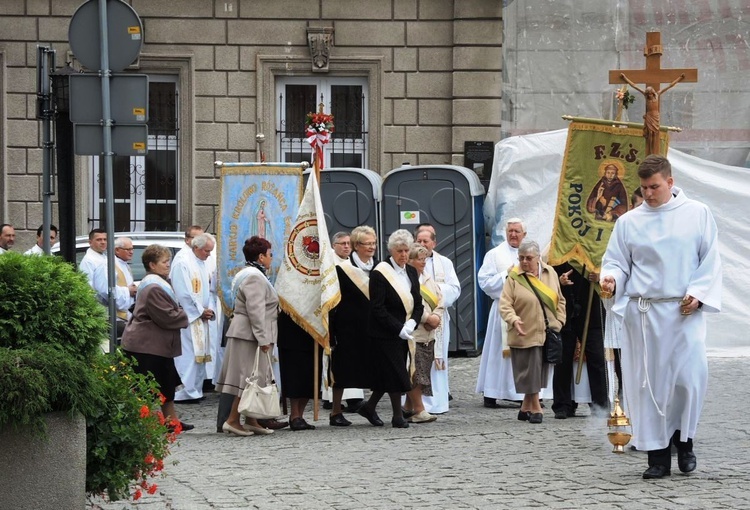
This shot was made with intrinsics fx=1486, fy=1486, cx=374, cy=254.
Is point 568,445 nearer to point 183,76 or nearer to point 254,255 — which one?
point 254,255

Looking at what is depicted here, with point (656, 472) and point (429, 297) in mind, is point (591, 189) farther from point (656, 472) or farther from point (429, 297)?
point (656, 472)

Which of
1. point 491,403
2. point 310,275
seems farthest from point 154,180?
point 310,275

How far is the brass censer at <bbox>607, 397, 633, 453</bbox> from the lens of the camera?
943 cm

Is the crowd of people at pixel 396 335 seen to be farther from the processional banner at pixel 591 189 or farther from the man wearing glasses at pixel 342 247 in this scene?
the processional banner at pixel 591 189

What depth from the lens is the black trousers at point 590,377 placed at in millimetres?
12250

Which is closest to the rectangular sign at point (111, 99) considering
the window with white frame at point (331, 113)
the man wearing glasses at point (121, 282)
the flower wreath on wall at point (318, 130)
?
the flower wreath on wall at point (318, 130)

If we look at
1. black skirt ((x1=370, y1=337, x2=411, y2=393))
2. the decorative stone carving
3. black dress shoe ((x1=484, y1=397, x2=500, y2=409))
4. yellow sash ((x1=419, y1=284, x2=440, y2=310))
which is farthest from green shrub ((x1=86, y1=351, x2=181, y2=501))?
the decorative stone carving

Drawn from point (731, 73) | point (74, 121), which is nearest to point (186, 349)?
point (74, 121)

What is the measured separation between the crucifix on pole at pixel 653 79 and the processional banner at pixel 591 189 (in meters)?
1.02

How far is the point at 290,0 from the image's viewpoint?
831 inches

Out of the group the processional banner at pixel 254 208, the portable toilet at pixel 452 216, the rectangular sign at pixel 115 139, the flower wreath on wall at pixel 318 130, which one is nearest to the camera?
the rectangular sign at pixel 115 139

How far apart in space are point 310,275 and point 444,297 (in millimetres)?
1687

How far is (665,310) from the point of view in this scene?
8711mm

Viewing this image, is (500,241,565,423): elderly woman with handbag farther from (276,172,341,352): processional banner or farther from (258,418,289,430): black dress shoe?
(258,418,289,430): black dress shoe
